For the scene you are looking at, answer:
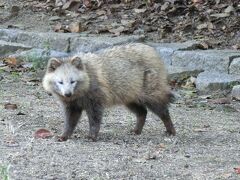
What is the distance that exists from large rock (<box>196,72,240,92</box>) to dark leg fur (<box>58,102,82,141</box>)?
3.21 meters

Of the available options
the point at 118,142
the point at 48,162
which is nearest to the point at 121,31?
the point at 118,142

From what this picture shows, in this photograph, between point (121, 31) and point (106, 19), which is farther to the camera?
point (106, 19)

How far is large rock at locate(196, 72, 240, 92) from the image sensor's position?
10141 mm

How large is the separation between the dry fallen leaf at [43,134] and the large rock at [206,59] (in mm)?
4110

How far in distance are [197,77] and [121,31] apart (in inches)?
95.2

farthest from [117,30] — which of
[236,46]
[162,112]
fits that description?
[162,112]

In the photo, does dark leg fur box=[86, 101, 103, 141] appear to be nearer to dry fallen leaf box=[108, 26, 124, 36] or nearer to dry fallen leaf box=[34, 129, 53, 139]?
dry fallen leaf box=[34, 129, 53, 139]

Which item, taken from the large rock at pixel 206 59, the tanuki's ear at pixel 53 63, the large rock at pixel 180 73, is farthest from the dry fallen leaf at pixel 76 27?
the tanuki's ear at pixel 53 63

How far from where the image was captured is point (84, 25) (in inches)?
516

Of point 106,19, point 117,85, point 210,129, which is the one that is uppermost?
point 117,85

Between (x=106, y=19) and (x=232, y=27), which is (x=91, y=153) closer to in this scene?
(x=232, y=27)

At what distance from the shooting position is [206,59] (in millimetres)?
10859

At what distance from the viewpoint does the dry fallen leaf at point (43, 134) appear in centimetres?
709

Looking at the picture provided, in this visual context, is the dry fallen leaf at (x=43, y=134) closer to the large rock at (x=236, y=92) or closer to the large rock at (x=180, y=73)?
the large rock at (x=236, y=92)
